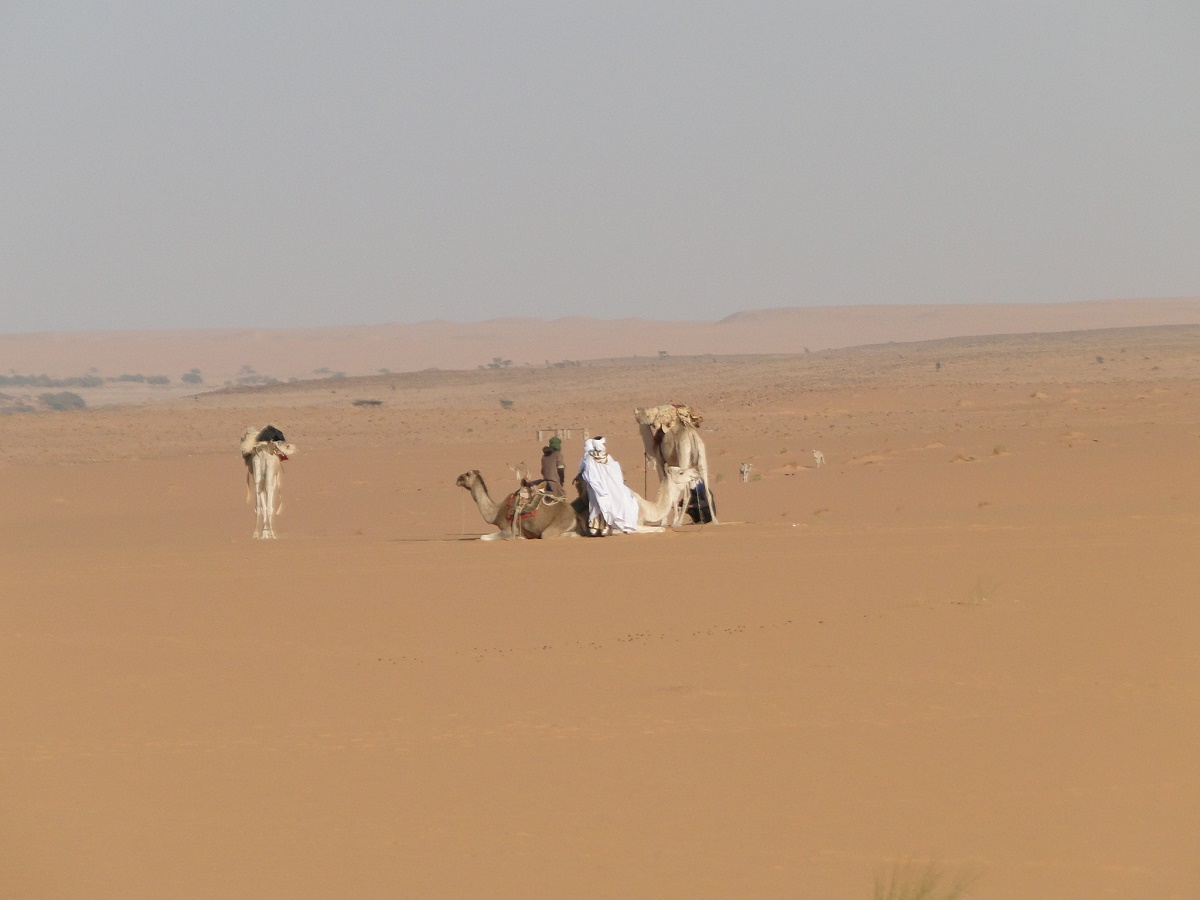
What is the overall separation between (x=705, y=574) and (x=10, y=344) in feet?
492

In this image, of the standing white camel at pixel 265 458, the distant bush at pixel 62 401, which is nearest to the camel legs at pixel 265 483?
the standing white camel at pixel 265 458

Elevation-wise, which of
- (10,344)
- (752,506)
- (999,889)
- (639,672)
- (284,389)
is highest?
(10,344)

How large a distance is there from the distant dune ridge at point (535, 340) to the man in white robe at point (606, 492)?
100m

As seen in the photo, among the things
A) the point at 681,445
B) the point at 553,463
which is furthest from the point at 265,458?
the point at 681,445

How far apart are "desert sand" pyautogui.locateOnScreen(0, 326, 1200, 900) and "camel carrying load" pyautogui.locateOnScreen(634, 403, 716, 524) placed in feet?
1.77

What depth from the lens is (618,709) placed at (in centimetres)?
1010

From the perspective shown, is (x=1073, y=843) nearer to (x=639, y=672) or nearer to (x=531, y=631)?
(x=639, y=672)

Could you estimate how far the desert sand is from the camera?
7.39 meters

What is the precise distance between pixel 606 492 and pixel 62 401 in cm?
6184

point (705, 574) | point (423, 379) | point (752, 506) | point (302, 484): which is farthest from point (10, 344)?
point (705, 574)

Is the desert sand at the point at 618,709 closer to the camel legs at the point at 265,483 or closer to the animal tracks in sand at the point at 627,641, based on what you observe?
the animal tracks in sand at the point at 627,641

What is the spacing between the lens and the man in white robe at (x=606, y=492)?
737 inches

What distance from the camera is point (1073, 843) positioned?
746 centimetres

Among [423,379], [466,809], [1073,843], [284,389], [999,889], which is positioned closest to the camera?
[999,889]
